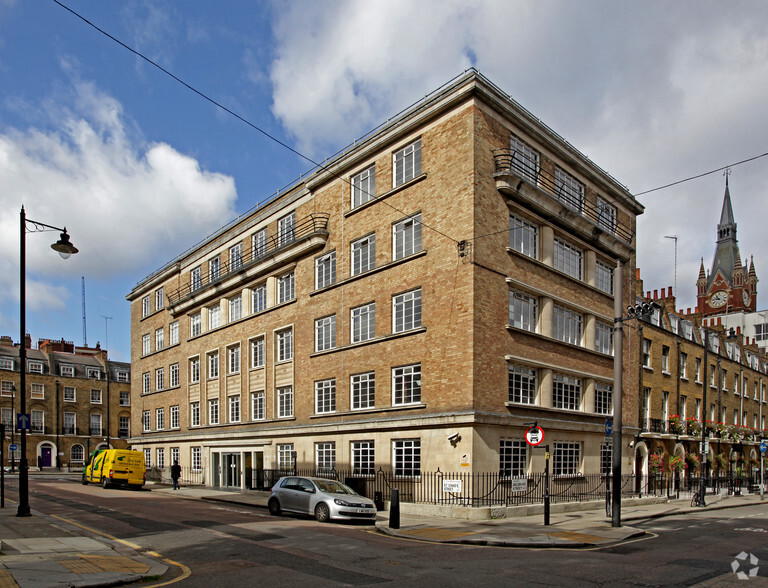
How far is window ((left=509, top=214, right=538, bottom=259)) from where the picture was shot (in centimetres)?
2503

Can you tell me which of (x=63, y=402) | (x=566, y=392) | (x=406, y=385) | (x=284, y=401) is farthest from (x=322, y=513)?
(x=63, y=402)

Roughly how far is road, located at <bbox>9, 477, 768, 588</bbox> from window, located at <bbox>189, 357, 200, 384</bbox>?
21700 mm

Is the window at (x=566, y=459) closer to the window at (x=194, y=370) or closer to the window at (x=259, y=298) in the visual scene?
the window at (x=259, y=298)

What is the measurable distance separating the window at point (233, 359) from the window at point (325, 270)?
9.28 m

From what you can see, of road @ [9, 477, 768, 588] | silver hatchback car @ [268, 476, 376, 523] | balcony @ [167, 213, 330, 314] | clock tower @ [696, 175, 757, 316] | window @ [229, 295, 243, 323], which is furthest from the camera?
clock tower @ [696, 175, 757, 316]

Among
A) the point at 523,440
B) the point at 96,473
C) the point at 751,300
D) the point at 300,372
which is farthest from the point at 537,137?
the point at 751,300

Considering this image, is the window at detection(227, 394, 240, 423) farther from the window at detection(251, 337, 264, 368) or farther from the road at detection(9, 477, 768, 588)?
the road at detection(9, 477, 768, 588)

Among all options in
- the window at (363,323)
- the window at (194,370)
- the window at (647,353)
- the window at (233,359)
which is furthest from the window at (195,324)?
the window at (647,353)

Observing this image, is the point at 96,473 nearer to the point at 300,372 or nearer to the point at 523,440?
the point at 300,372

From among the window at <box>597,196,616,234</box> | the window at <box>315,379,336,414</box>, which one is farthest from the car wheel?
the window at <box>597,196,616,234</box>

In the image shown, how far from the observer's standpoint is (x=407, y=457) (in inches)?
944

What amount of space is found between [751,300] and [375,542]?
→ 394 ft

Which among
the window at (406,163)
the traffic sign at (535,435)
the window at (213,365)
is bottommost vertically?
the traffic sign at (535,435)

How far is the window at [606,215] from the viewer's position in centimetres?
3114
